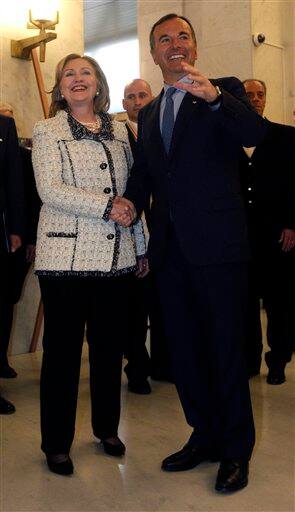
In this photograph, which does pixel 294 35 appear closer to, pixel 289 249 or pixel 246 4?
pixel 246 4

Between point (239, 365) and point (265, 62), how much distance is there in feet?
14.4

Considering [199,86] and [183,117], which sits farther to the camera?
[183,117]

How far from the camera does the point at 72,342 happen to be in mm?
2512

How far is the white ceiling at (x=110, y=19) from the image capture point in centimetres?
1277

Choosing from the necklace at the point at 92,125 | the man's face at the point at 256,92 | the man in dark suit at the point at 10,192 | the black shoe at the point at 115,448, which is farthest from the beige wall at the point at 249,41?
the black shoe at the point at 115,448

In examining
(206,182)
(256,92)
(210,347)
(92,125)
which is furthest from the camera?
(256,92)

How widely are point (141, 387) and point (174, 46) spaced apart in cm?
191

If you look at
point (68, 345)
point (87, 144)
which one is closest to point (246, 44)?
point (87, 144)

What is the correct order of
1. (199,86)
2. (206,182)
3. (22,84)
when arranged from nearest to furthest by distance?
(199,86)
(206,182)
(22,84)

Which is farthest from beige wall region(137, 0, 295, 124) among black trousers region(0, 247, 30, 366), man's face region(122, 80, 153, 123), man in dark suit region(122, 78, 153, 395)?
black trousers region(0, 247, 30, 366)

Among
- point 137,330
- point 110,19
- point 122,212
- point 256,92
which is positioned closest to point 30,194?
point 137,330

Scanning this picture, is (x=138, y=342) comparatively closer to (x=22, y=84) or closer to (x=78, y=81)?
Answer: (x=78, y=81)

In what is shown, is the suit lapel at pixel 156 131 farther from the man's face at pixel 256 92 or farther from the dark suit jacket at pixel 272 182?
the man's face at pixel 256 92

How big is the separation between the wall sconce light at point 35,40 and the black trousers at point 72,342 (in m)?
2.41
